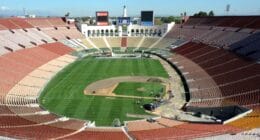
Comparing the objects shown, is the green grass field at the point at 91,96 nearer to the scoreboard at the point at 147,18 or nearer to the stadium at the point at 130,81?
the stadium at the point at 130,81

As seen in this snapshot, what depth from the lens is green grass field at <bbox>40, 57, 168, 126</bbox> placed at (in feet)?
146

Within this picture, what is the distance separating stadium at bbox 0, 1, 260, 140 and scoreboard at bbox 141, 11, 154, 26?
1267 millimetres

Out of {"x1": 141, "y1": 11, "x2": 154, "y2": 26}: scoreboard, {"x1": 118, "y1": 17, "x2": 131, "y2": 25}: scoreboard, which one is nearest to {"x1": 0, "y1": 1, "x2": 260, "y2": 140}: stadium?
{"x1": 141, "y1": 11, "x2": 154, "y2": 26}: scoreboard

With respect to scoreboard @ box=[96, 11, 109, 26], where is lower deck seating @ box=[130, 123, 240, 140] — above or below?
below

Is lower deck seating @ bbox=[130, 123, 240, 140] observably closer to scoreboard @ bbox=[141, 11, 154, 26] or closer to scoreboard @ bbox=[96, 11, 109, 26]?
scoreboard @ bbox=[141, 11, 154, 26]

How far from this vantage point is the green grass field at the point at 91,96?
44.5 meters

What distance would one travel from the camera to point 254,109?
39.8 m

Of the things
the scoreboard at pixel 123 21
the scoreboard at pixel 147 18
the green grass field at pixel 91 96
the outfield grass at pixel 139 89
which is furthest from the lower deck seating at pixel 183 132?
the scoreboard at pixel 123 21

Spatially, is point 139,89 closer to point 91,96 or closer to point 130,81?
point 130,81

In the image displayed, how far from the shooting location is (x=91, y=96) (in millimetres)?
52500

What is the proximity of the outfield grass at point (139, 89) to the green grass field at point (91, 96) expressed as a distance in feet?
11.0

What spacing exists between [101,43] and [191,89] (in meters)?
59.1

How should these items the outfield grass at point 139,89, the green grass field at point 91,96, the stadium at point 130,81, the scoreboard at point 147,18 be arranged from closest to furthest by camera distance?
the stadium at point 130,81
the green grass field at point 91,96
the outfield grass at point 139,89
the scoreboard at point 147,18

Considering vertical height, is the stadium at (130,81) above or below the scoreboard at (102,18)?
below
